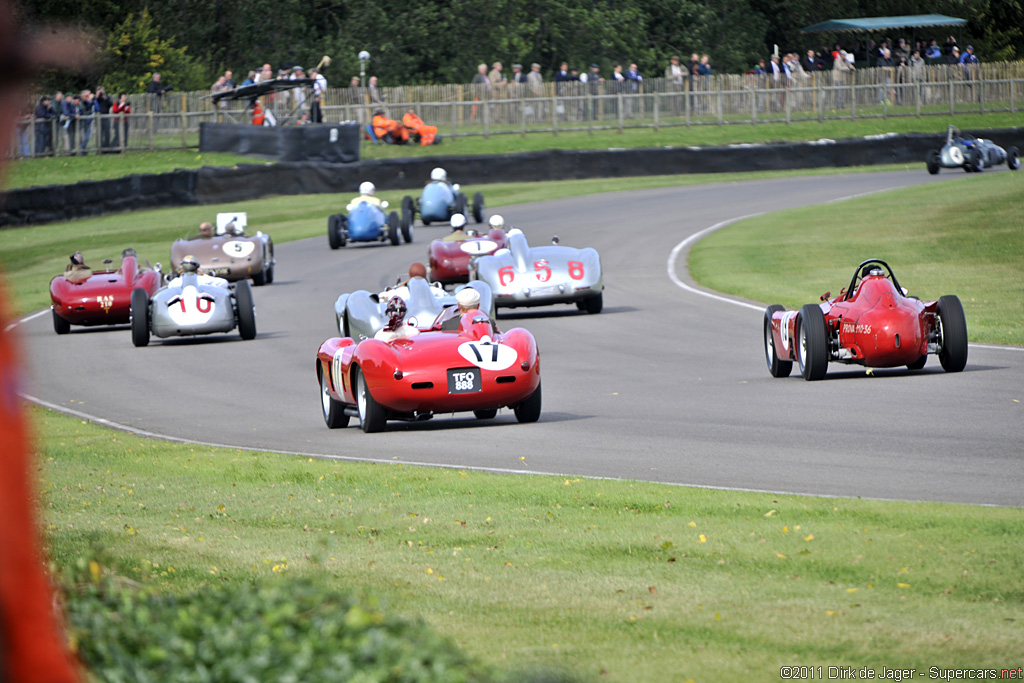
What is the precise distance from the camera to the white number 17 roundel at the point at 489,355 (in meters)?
12.2

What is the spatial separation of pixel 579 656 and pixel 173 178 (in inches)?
1396

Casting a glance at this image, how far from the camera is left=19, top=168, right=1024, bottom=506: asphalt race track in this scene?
31.4 feet

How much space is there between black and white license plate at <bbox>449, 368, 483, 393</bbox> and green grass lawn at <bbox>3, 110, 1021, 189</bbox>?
104ft

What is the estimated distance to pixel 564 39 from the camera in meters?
64.0

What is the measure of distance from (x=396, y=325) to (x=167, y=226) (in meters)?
24.5

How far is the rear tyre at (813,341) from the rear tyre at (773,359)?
535mm

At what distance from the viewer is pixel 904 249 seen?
2777 centimetres

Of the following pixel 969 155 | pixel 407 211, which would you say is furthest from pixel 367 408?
pixel 969 155

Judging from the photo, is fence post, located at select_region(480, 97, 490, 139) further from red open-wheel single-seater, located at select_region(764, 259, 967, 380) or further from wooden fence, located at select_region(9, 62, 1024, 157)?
red open-wheel single-seater, located at select_region(764, 259, 967, 380)

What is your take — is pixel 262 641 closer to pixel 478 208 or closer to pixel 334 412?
pixel 334 412

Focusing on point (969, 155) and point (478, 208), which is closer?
point (478, 208)

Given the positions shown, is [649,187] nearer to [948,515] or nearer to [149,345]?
[149,345]

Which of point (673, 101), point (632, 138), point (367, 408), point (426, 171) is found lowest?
point (367, 408)

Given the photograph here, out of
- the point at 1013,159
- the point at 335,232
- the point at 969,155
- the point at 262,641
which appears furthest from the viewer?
the point at 1013,159
